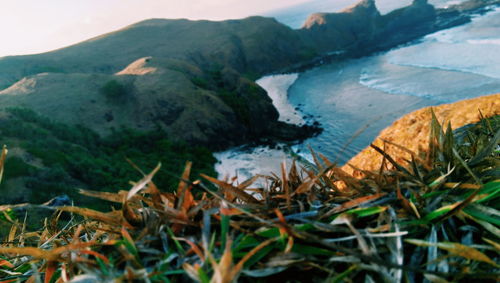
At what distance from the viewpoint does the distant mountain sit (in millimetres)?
42219

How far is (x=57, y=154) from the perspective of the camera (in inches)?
1040

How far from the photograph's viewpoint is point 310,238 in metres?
0.97

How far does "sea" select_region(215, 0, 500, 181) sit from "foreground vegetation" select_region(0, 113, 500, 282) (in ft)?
58.9

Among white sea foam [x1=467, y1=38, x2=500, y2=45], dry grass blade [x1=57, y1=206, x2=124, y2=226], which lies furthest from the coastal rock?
white sea foam [x1=467, y1=38, x2=500, y2=45]

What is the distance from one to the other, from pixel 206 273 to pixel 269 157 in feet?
114

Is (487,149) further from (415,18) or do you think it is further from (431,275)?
(415,18)

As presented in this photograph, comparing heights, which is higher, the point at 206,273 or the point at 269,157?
the point at 206,273

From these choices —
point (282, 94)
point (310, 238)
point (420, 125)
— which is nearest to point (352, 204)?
point (310, 238)

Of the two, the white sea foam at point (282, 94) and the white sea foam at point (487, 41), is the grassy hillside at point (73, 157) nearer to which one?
the white sea foam at point (282, 94)

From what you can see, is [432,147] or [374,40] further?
[374,40]

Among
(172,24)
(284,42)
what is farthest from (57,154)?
(172,24)

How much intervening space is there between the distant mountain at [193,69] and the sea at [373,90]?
5504 mm

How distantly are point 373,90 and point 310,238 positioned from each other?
179 feet

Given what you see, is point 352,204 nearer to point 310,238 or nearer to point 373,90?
point 310,238
